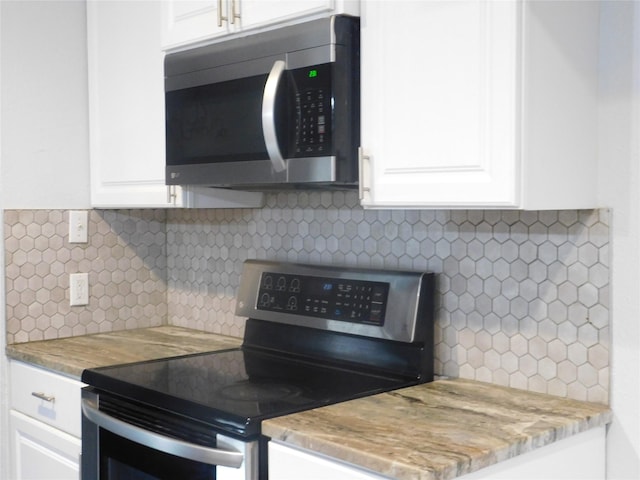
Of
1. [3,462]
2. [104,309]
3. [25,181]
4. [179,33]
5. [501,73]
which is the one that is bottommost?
[3,462]

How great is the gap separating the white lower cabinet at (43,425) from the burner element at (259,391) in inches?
22.1

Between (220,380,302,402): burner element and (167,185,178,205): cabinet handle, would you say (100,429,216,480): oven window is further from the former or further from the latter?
(167,185,178,205): cabinet handle

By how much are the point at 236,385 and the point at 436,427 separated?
1.87 ft

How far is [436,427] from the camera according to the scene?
1521mm

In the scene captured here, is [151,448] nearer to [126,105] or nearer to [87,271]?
[87,271]

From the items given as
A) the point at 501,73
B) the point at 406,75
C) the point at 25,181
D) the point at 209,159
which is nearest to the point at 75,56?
the point at 25,181

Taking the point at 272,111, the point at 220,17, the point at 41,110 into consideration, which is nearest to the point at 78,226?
the point at 41,110

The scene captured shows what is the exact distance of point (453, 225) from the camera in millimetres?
1952

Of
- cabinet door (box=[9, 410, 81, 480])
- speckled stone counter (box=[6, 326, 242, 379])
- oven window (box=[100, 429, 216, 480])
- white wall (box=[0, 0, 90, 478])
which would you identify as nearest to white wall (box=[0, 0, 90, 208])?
white wall (box=[0, 0, 90, 478])

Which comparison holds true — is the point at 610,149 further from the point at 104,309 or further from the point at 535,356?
the point at 104,309

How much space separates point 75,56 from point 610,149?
1760mm

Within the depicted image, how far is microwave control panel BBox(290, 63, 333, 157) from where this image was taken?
176cm

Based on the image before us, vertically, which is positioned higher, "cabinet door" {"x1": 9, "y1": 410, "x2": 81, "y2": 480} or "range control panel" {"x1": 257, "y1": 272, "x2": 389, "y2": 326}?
"range control panel" {"x1": 257, "y1": 272, "x2": 389, "y2": 326}

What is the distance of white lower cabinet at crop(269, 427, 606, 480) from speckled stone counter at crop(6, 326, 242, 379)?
2.81 feet
